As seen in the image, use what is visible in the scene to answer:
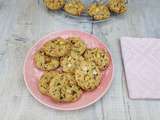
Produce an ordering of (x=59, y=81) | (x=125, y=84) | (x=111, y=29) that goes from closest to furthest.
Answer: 1. (x=59, y=81)
2. (x=125, y=84)
3. (x=111, y=29)

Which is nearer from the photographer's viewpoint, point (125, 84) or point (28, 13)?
point (125, 84)

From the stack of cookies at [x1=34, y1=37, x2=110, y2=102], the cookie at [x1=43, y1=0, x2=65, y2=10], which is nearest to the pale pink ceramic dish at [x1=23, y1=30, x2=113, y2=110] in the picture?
the stack of cookies at [x1=34, y1=37, x2=110, y2=102]

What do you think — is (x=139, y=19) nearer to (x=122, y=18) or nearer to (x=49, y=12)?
(x=122, y=18)

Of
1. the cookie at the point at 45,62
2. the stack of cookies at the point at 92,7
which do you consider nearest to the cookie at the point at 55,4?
the stack of cookies at the point at 92,7

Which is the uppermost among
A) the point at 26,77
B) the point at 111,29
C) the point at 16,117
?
the point at 111,29

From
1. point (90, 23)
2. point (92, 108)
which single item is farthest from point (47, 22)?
point (92, 108)

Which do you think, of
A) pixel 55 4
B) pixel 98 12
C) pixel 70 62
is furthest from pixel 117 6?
pixel 70 62

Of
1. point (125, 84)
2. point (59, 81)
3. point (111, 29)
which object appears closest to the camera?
point (59, 81)
